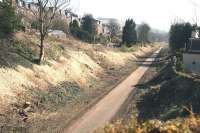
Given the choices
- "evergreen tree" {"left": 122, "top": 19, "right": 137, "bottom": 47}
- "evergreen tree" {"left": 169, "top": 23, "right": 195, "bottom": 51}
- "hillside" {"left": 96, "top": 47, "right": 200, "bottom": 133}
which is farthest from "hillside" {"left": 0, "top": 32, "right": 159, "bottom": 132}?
"evergreen tree" {"left": 122, "top": 19, "right": 137, "bottom": 47}

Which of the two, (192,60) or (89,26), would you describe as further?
(89,26)

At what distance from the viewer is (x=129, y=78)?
51531mm

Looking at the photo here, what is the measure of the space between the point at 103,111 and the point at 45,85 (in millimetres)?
7101

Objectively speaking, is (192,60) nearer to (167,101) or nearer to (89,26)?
(167,101)

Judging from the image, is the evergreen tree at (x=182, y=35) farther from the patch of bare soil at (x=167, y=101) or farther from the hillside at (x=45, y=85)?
the patch of bare soil at (x=167, y=101)

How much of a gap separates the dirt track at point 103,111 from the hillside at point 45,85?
736 mm

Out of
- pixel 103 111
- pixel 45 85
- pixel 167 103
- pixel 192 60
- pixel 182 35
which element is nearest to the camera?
pixel 167 103

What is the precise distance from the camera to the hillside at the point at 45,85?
89.3 feet

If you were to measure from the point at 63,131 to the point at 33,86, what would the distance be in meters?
9.85

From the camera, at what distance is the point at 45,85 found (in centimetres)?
3578

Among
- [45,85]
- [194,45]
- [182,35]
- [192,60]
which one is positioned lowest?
[45,85]

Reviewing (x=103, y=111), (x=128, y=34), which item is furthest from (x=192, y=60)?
(x=128, y=34)

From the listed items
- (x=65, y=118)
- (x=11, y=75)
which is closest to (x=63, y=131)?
(x=65, y=118)

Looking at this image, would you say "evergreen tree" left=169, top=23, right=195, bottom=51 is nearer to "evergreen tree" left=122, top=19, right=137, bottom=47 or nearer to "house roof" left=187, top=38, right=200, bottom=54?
"house roof" left=187, top=38, right=200, bottom=54
